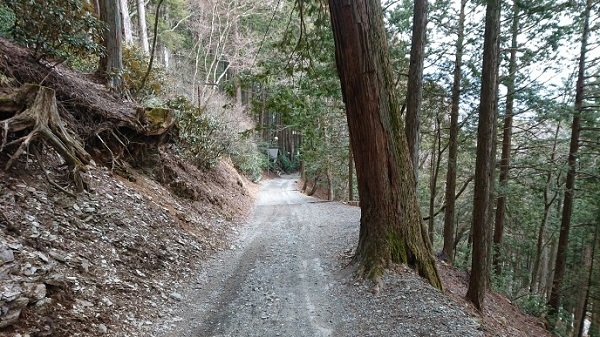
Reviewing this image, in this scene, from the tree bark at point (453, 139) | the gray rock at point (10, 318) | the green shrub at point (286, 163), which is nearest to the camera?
the gray rock at point (10, 318)

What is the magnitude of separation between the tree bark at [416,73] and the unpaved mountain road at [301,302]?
2854 millimetres

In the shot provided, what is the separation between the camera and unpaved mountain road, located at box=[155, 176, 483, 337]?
389 cm

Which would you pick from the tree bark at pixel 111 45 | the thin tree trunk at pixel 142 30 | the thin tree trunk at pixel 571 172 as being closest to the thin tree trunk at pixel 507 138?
the thin tree trunk at pixel 571 172

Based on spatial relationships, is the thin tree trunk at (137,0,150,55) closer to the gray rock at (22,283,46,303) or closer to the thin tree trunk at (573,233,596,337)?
the gray rock at (22,283,46,303)

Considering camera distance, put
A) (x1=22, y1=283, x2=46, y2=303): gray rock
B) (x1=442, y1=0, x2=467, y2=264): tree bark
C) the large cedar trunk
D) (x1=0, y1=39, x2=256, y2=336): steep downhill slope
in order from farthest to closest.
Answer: (x1=442, y1=0, x2=467, y2=264): tree bark, the large cedar trunk, (x1=0, y1=39, x2=256, y2=336): steep downhill slope, (x1=22, y1=283, x2=46, y2=303): gray rock

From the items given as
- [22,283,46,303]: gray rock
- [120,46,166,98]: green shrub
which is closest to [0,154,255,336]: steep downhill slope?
[22,283,46,303]: gray rock

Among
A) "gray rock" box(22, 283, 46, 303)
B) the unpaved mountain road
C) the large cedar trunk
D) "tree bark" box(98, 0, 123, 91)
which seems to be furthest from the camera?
"tree bark" box(98, 0, 123, 91)

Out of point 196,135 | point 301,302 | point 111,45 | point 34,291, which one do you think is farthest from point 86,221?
point 196,135

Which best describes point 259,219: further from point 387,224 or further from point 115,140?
point 387,224

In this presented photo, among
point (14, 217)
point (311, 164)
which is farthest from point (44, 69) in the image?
point (311, 164)

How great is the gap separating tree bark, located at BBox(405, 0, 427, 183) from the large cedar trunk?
178 centimetres

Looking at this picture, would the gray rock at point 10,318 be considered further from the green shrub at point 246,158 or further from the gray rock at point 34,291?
the green shrub at point 246,158

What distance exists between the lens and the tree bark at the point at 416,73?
696cm

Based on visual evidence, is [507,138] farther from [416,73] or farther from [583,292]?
[583,292]
